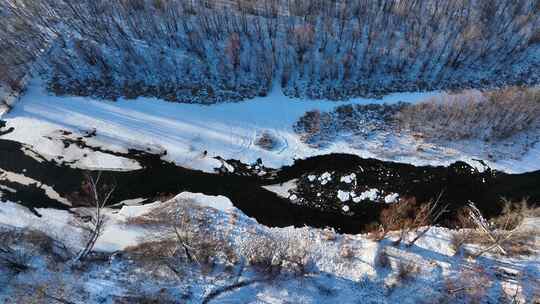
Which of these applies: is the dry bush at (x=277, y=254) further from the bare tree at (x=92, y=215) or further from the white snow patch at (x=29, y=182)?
the white snow patch at (x=29, y=182)

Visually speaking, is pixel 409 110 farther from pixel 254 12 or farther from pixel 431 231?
pixel 254 12

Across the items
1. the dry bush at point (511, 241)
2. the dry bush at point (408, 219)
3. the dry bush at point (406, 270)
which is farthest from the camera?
the dry bush at point (408, 219)

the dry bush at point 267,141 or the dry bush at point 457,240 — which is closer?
the dry bush at point 457,240

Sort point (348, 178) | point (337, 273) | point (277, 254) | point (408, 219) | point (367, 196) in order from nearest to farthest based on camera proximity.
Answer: point (337, 273) < point (277, 254) < point (408, 219) < point (367, 196) < point (348, 178)

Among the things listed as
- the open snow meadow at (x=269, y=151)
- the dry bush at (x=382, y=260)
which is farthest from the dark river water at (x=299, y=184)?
the dry bush at (x=382, y=260)

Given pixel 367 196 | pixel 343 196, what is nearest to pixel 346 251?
pixel 343 196

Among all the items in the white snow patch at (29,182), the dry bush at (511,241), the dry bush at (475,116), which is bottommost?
the white snow patch at (29,182)

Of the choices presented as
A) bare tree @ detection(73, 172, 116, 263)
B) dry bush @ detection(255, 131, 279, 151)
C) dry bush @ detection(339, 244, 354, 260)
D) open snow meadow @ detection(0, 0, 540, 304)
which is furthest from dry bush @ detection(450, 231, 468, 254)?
bare tree @ detection(73, 172, 116, 263)

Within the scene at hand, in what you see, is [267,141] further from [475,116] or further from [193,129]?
[475,116]
